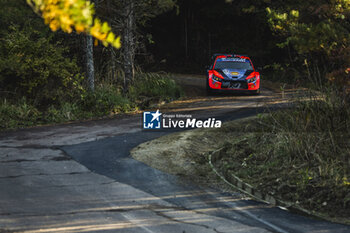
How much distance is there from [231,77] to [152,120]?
6.39m

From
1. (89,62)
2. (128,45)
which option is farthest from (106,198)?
(128,45)

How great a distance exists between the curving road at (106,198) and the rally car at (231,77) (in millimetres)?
9367

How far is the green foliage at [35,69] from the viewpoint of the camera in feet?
58.4

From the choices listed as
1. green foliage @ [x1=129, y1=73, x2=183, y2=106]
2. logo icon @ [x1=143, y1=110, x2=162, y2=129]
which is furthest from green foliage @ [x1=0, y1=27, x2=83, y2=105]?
logo icon @ [x1=143, y1=110, x2=162, y2=129]

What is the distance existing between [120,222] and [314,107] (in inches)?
248

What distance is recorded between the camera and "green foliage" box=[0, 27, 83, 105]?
1780 cm

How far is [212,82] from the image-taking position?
74.3ft

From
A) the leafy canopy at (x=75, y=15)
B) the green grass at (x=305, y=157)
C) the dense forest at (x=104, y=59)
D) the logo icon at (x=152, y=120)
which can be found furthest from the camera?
the logo icon at (x=152, y=120)

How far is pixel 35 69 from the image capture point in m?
17.8

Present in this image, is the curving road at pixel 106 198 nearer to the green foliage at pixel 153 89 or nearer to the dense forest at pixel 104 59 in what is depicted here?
the dense forest at pixel 104 59

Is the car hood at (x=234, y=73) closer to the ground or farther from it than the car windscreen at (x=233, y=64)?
closer to the ground

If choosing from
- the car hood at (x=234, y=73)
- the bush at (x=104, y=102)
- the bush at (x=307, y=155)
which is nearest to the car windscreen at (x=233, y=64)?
the car hood at (x=234, y=73)

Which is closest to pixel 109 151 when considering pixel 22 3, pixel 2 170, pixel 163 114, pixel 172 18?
pixel 2 170

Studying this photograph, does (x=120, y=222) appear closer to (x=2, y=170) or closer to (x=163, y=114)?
(x=2, y=170)
